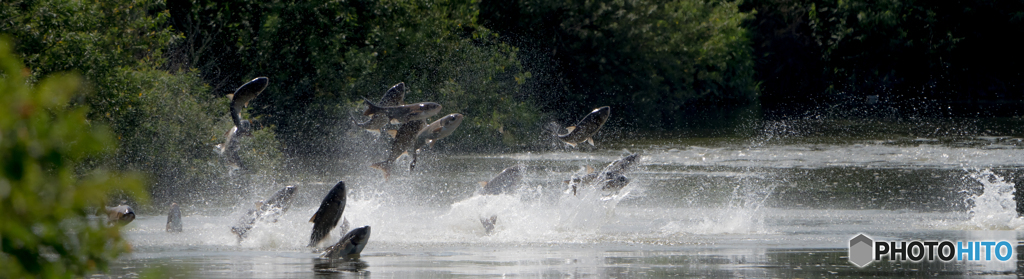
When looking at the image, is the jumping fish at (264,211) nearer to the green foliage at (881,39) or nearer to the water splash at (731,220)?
the water splash at (731,220)

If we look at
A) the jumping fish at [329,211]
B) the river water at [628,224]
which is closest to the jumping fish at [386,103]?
the river water at [628,224]

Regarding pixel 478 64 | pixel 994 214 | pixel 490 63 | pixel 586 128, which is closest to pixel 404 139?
pixel 586 128

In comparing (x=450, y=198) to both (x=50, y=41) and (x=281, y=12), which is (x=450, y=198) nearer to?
(x=50, y=41)

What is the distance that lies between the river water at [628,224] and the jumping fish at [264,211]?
117 mm

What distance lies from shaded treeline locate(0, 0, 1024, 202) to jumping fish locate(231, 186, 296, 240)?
14.6 ft

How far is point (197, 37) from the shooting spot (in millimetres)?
25281

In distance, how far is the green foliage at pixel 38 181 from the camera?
8.50 ft

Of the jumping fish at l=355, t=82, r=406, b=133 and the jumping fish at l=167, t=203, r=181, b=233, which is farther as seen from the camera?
the jumping fish at l=355, t=82, r=406, b=133

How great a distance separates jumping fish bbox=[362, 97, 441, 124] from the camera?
13.0 m

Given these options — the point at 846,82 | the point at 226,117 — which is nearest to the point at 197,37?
the point at 226,117

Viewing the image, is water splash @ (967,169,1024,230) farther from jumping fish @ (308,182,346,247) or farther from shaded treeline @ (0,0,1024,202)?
shaded treeline @ (0,0,1024,202)

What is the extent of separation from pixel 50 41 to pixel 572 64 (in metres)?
23.8

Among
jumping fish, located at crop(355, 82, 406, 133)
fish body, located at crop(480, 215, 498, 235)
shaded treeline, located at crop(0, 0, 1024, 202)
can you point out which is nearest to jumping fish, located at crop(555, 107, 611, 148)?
jumping fish, located at crop(355, 82, 406, 133)

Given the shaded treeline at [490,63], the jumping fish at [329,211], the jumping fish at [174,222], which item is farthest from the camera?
the shaded treeline at [490,63]
